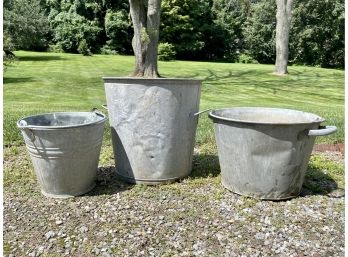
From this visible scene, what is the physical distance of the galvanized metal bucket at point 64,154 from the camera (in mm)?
3447

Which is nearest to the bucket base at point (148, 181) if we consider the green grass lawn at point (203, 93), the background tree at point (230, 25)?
the green grass lawn at point (203, 93)

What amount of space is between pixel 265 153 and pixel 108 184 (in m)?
1.65

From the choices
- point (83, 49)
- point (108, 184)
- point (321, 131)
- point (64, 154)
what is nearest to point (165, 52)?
point (83, 49)

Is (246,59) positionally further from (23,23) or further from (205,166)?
(205,166)

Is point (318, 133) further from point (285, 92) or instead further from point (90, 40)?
point (90, 40)

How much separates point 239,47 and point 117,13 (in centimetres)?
1110

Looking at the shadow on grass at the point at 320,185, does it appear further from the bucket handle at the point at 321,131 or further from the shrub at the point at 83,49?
the shrub at the point at 83,49

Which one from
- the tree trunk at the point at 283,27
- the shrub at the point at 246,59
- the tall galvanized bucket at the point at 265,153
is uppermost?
the tree trunk at the point at 283,27

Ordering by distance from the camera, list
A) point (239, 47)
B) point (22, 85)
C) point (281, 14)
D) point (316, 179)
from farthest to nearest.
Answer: point (239, 47), point (281, 14), point (22, 85), point (316, 179)

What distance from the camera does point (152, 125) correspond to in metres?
3.83

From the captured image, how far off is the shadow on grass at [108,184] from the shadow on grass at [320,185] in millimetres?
1811

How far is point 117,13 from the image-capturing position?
31.8 metres

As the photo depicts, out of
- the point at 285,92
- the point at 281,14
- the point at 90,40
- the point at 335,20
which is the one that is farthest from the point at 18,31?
the point at 335,20

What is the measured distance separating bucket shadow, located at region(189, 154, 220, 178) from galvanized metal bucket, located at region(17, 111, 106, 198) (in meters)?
1.18
